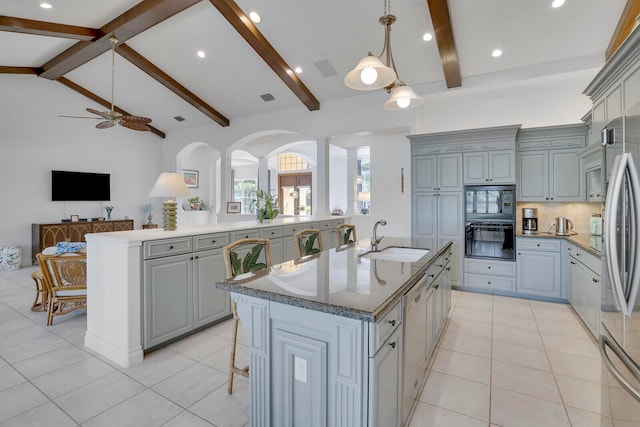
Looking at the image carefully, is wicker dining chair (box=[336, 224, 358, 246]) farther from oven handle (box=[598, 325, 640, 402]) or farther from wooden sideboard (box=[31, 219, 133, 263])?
wooden sideboard (box=[31, 219, 133, 263])

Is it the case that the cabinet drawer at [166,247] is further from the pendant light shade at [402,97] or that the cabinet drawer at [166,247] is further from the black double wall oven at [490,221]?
the black double wall oven at [490,221]

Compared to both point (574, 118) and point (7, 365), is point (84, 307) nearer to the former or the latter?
point (7, 365)

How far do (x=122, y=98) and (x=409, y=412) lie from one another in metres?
8.48

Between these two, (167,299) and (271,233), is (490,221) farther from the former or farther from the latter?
(167,299)

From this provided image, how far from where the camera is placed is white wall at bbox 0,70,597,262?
4.84 m

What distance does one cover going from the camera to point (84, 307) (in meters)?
3.59

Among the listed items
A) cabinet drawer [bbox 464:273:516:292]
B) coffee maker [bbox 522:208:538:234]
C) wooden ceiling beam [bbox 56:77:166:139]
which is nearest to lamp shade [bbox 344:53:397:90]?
cabinet drawer [bbox 464:273:516:292]

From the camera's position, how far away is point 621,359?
4.22ft

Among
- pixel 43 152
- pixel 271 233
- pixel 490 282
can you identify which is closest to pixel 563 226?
pixel 490 282

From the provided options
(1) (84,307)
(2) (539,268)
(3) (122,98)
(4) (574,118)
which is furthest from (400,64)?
(3) (122,98)

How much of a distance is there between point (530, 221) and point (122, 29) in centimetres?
684

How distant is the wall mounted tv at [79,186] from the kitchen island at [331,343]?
7466 millimetres

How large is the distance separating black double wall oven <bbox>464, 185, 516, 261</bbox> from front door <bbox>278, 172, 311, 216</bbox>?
7590 mm

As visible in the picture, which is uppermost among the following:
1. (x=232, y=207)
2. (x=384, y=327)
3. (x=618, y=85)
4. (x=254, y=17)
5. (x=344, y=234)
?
(x=254, y=17)
